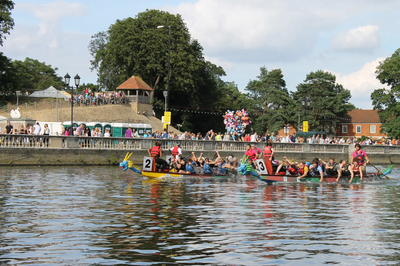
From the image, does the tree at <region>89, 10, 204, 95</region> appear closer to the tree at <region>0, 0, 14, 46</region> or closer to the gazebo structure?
the gazebo structure

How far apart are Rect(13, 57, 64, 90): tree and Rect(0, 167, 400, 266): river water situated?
83.0 metres

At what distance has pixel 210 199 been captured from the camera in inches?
728

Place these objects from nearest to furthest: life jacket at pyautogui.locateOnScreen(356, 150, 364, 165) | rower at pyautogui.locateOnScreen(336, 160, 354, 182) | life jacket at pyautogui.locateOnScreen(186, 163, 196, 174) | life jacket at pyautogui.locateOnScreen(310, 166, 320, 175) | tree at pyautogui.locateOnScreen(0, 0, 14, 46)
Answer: life jacket at pyautogui.locateOnScreen(310, 166, 320, 175) < rower at pyautogui.locateOnScreen(336, 160, 354, 182) < life jacket at pyautogui.locateOnScreen(186, 163, 196, 174) < life jacket at pyautogui.locateOnScreen(356, 150, 364, 165) < tree at pyautogui.locateOnScreen(0, 0, 14, 46)

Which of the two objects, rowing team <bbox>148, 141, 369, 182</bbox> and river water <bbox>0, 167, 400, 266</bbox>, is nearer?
river water <bbox>0, 167, 400, 266</bbox>

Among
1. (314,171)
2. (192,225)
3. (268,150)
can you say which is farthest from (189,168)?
(192,225)

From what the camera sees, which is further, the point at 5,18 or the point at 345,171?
the point at 5,18

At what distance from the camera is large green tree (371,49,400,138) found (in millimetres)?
72062

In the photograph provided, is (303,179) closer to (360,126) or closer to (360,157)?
(360,157)

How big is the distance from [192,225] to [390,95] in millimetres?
67612

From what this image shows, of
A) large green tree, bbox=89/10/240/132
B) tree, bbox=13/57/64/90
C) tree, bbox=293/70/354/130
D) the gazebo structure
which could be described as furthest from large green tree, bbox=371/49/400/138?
tree, bbox=13/57/64/90

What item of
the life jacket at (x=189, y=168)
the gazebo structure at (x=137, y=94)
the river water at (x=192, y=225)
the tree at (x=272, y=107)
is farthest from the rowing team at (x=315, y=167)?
the tree at (x=272, y=107)

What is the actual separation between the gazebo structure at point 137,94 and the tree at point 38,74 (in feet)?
129

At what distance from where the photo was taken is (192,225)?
12945 millimetres

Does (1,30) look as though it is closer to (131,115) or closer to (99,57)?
(131,115)
